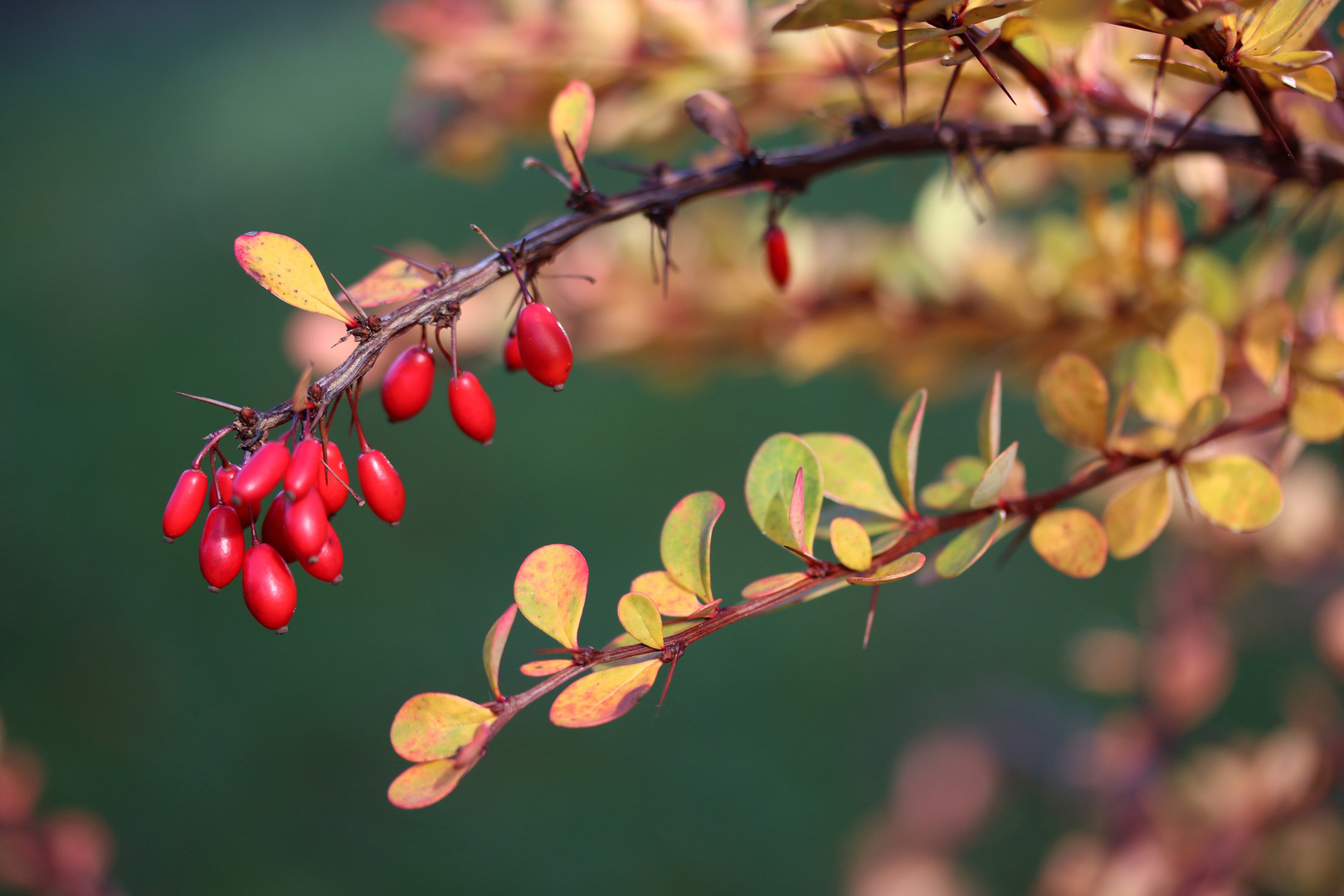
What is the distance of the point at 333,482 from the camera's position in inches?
10.5

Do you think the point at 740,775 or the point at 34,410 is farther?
the point at 34,410

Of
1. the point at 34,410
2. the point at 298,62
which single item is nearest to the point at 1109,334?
the point at 34,410

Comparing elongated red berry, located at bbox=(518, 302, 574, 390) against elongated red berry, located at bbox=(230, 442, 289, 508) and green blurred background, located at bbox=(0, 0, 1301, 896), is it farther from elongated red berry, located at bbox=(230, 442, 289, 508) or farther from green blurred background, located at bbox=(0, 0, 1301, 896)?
green blurred background, located at bbox=(0, 0, 1301, 896)

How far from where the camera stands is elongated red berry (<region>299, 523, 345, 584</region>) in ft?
0.85

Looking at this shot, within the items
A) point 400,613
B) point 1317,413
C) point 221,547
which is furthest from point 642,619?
point 400,613

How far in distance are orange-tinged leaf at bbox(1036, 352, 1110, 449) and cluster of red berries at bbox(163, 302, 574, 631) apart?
0.18 meters

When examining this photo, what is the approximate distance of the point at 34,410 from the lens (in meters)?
1.76

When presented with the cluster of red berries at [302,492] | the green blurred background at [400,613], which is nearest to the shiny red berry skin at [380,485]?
the cluster of red berries at [302,492]

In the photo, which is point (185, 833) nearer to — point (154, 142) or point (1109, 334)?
point (1109, 334)

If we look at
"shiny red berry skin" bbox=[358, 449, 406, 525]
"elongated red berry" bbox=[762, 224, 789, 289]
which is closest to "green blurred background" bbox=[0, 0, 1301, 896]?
"elongated red berry" bbox=[762, 224, 789, 289]

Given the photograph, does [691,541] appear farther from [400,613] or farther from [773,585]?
[400,613]

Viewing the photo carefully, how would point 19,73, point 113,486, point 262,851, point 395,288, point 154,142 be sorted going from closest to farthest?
1. point 395,288
2. point 262,851
3. point 113,486
4. point 154,142
5. point 19,73

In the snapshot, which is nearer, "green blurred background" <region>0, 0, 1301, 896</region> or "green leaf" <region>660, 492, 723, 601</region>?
"green leaf" <region>660, 492, 723, 601</region>

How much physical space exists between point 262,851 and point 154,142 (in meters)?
1.74
